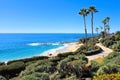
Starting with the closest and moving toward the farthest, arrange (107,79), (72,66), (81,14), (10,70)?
(107,79)
(72,66)
(10,70)
(81,14)

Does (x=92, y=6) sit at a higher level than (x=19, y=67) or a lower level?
higher

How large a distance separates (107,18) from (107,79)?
8036 centimetres

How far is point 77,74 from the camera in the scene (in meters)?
16.9

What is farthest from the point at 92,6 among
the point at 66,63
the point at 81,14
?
the point at 66,63

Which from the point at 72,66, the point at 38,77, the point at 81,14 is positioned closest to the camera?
the point at 38,77

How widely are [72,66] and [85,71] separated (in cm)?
138

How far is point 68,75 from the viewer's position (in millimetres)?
17297

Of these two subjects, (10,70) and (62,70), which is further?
(10,70)

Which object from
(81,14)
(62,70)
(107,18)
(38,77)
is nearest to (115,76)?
(38,77)

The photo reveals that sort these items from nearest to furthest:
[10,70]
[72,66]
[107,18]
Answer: [72,66] → [10,70] → [107,18]

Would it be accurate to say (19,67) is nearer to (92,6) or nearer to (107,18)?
(92,6)

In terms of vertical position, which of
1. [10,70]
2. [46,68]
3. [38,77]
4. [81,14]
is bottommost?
[10,70]

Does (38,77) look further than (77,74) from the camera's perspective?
No

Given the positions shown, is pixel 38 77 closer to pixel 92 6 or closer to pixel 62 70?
pixel 62 70
